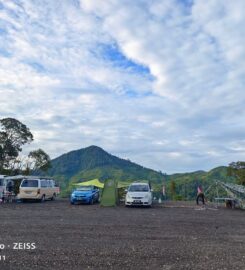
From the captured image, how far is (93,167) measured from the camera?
130 meters

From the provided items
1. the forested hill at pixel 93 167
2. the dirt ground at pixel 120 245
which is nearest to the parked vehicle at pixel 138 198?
the dirt ground at pixel 120 245

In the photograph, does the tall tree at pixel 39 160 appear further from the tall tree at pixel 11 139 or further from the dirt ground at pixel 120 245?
the dirt ground at pixel 120 245

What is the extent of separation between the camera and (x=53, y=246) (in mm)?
10031

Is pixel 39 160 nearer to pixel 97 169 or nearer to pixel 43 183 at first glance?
pixel 43 183

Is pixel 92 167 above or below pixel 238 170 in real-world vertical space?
above

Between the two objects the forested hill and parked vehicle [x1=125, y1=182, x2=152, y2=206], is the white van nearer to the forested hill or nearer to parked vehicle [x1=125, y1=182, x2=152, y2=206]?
parked vehicle [x1=125, y1=182, x2=152, y2=206]

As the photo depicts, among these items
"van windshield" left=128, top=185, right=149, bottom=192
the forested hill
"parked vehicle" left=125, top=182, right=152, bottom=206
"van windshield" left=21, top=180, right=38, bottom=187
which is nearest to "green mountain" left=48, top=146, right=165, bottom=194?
the forested hill

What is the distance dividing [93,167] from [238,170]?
85513mm

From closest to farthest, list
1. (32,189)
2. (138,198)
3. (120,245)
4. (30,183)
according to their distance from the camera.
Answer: (120,245)
(138,198)
(32,189)
(30,183)

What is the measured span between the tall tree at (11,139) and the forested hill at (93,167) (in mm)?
57701

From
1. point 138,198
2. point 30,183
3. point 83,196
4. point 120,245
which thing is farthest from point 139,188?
point 120,245

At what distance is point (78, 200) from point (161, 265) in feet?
68.2

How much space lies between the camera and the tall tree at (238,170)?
46.2 m

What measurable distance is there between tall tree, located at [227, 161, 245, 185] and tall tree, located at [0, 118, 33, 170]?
24586 millimetres
